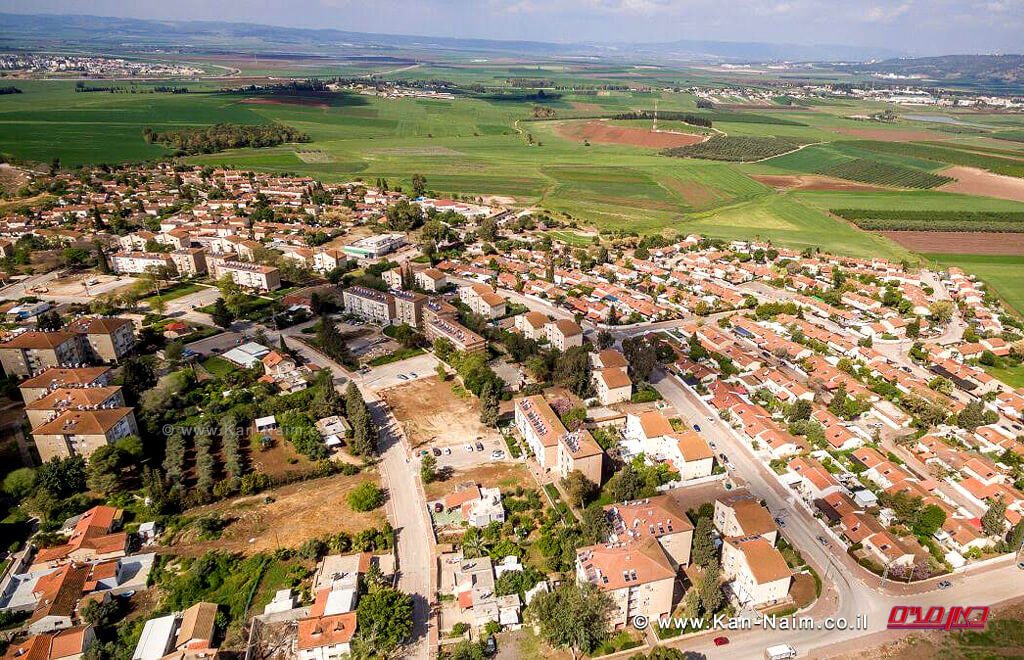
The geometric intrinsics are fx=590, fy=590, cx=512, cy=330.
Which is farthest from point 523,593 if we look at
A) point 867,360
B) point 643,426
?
point 867,360

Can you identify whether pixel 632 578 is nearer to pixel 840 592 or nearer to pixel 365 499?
pixel 840 592

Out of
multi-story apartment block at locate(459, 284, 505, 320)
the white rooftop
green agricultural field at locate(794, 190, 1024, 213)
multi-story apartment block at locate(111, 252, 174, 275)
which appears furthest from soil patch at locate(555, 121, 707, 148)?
the white rooftop

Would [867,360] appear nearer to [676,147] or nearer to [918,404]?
[918,404]

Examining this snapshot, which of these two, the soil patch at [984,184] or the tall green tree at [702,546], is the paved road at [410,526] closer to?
the tall green tree at [702,546]

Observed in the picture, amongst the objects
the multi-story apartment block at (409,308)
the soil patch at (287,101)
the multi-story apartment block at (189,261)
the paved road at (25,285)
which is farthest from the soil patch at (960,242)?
the soil patch at (287,101)

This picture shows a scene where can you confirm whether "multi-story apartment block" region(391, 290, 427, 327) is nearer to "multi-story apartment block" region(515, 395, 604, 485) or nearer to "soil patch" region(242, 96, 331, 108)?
"multi-story apartment block" region(515, 395, 604, 485)
